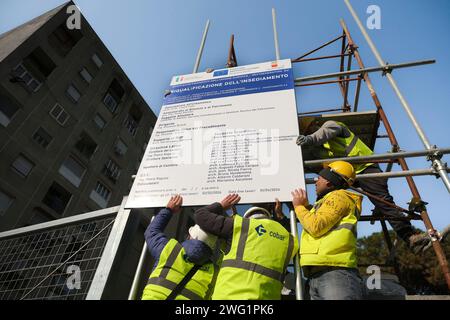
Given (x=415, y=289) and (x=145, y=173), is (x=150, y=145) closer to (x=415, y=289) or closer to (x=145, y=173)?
(x=145, y=173)

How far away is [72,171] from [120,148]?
5556 mm

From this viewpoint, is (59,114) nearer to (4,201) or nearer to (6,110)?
(6,110)

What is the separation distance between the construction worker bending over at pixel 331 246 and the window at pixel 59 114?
21.1m

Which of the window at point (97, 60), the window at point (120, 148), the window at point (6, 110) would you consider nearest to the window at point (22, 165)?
the window at point (6, 110)

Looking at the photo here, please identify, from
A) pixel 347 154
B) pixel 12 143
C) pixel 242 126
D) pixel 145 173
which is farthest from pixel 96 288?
pixel 12 143

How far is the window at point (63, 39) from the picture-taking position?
2002 centimetres

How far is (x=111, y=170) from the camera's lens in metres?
22.9

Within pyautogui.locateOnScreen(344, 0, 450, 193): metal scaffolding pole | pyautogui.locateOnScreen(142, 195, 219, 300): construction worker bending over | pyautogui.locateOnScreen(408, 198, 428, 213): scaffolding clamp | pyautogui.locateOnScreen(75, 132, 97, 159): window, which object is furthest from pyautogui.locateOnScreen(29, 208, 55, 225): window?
pyautogui.locateOnScreen(408, 198, 428, 213): scaffolding clamp

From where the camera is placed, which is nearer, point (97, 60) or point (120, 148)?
point (97, 60)

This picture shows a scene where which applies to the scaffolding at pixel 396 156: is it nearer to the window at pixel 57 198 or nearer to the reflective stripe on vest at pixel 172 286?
the reflective stripe on vest at pixel 172 286

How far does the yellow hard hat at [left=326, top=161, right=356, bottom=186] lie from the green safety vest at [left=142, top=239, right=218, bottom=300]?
1.69m

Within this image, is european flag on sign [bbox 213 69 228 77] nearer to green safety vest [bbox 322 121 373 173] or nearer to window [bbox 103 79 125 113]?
green safety vest [bbox 322 121 373 173]

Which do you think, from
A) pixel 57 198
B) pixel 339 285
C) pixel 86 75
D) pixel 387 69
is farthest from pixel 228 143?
pixel 86 75

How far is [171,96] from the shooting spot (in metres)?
4.37
